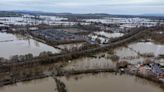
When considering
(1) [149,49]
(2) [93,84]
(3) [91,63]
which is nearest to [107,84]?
(2) [93,84]

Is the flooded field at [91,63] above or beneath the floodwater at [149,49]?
beneath

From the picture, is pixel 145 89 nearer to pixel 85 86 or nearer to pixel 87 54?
pixel 85 86

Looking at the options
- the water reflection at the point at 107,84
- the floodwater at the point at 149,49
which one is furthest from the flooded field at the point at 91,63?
the floodwater at the point at 149,49

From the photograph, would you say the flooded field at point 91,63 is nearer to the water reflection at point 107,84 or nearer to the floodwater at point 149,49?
the water reflection at point 107,84

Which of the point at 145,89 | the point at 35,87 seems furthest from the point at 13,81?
the point at 145,89

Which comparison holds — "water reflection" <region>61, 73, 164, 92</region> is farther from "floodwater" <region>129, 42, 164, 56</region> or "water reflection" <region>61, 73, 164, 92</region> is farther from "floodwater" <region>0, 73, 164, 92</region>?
"floodwater" <region>129, 42, 164, 56</region>

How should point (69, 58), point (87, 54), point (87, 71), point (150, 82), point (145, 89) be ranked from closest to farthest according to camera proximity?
point (145, 89) → point (150, 82) → point (87, 71) → point (69, 58) → point (87, 54)

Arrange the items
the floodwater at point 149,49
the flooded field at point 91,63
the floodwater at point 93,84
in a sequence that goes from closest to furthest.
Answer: the floodwater at point 93,84 < the flooded field at point 91,63 < the floodwater at point 149,49

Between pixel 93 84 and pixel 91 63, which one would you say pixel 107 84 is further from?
pixel 91 63
